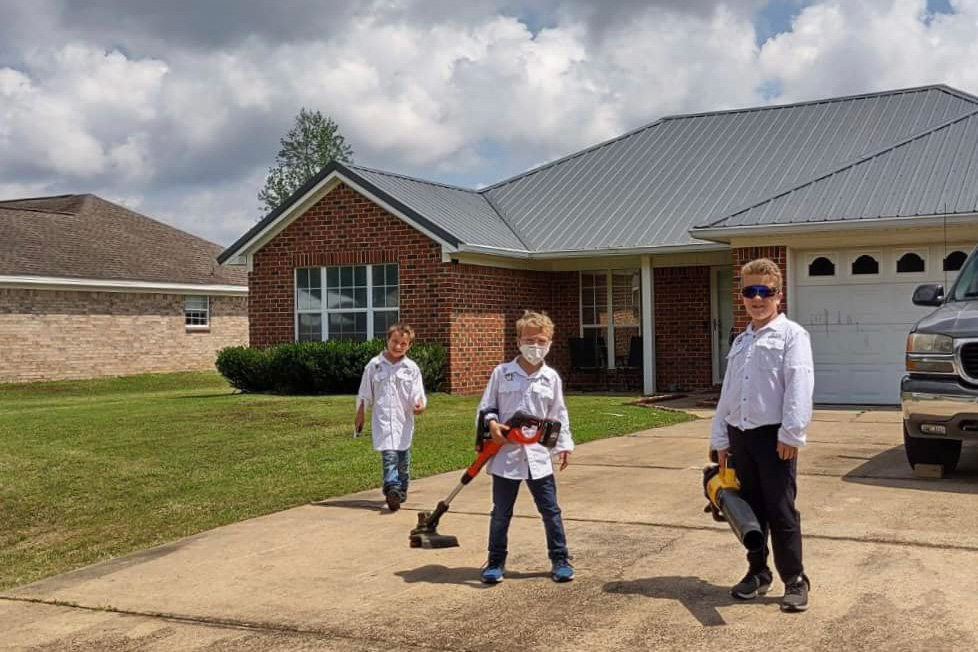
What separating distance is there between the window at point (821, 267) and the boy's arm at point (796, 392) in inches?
445

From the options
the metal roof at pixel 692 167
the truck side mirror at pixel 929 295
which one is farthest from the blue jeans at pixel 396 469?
the metal roof at pixel 692 167

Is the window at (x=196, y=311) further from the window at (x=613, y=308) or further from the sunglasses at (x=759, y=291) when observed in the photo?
the sunglasses at (x=759, y=291)

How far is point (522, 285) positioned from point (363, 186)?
3.51 m

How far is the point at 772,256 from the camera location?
16.2 meters

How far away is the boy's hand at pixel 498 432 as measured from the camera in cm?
613

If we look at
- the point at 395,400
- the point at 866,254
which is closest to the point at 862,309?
the point at 866,254

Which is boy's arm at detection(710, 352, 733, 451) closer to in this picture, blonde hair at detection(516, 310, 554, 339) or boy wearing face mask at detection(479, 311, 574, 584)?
boy wearing face mask at detection(479, 311, 574, 584)

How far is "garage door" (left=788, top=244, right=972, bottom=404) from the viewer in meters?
15.8

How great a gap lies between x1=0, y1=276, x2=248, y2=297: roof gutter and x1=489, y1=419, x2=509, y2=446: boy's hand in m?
22.8

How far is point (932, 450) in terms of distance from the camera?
9078mm

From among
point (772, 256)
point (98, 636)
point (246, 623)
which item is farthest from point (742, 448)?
point (772, 256)

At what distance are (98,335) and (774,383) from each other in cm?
2570

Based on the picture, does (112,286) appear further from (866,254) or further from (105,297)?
(866,254)

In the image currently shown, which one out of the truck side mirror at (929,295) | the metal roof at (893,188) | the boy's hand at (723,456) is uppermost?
the metal roof at (893,188)
